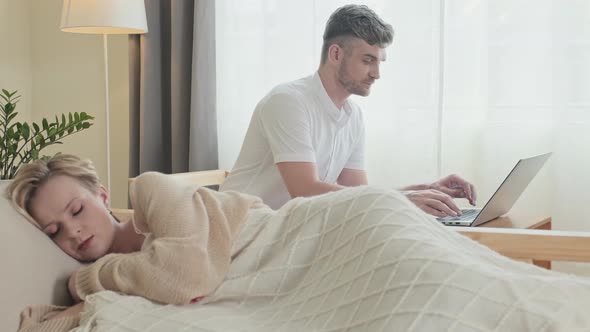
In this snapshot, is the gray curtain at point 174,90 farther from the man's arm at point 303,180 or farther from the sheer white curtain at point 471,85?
the man's arm at point 303,180

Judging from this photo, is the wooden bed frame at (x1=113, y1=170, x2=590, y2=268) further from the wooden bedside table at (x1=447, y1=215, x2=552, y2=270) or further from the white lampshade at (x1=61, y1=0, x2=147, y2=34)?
the white lampshade at (x1=61, y1=0, x2=147, y2=34)

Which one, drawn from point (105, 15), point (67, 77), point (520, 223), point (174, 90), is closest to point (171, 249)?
point (520, 223)

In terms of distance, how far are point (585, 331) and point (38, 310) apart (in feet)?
3.29

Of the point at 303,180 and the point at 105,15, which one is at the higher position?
the point at 105,15

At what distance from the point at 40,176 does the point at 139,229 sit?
24cm

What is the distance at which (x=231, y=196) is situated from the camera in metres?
1.96

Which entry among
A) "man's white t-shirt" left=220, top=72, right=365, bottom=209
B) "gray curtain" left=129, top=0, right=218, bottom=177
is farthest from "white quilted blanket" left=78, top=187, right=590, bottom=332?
"gray curtain" left=129, top=0, right=218, bottom=177

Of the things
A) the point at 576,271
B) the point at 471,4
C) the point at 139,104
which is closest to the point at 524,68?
the point at 471,4

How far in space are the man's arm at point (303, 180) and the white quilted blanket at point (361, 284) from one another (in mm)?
653

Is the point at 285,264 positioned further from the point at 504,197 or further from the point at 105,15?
the point at 105,15

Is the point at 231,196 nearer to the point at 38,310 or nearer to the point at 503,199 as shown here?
the point at 38,310

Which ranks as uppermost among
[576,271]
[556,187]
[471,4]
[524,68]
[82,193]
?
[471,4]

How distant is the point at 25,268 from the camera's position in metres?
1.65

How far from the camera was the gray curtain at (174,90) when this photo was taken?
3.79 m
